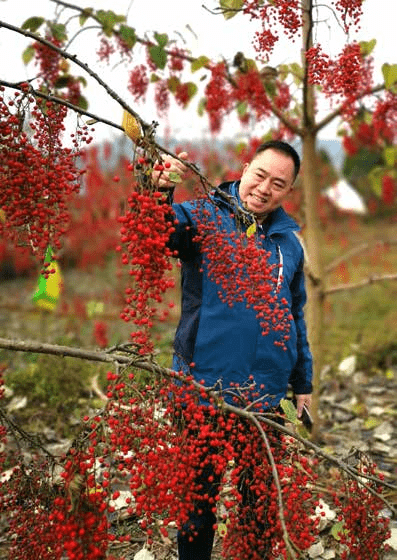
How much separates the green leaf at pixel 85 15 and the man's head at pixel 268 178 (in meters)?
1.61

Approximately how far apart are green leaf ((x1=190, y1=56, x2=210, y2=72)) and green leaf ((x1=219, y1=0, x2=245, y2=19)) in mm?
893

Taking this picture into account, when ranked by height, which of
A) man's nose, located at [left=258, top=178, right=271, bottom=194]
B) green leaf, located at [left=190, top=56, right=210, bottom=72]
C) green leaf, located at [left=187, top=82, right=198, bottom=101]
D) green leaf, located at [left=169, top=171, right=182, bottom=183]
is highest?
green leaf, located at [left=190, top=56, right=210, bottom=72]

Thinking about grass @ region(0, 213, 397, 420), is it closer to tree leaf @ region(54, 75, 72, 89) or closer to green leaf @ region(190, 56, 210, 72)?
tree leaf @ region(54, 75, 72, 89)

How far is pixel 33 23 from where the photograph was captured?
331 centimetres

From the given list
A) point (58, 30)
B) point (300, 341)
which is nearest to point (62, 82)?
point (58, 30)

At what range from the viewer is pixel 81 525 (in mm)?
1646

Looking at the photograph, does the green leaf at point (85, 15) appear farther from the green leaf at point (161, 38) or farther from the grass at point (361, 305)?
the grass at point (361, 305)

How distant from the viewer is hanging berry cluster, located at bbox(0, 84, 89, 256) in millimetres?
1744

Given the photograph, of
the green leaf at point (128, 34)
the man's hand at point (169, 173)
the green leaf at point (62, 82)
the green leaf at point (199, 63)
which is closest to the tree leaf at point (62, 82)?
the green leaf at point (62, 82)

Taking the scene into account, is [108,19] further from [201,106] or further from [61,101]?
[61,101]

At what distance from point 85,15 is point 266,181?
180cm

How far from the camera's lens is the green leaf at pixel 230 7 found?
2291mm

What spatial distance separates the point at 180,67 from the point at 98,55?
60cm

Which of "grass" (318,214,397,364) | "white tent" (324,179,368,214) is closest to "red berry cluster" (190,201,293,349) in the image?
"grass" (318,214,397,364)
